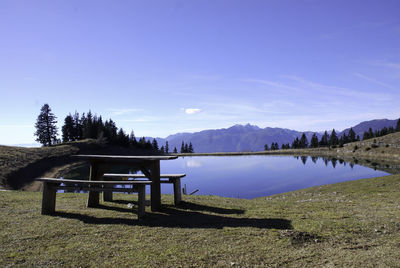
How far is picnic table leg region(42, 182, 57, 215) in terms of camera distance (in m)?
9.47

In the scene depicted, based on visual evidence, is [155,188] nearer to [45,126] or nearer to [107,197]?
[107,197]

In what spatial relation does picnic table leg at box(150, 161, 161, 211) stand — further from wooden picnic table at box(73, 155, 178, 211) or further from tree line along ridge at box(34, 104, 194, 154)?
tree line along ridge at box(34, 104, 194, 154)

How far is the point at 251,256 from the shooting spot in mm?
5781

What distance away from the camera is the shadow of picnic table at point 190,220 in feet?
27.0

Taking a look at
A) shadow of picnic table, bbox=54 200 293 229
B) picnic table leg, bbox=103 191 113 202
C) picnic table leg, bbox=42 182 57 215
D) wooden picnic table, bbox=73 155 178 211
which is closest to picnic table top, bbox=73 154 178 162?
wooden picnic table, bbox=73 155 178 211

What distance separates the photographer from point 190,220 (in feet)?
29.3

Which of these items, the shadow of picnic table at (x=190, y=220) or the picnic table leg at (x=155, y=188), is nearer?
the shadow of picnic table at (x=190, y=220)

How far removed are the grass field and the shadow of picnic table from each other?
0.11ft

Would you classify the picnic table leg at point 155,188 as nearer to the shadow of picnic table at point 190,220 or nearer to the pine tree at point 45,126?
the shadow of picnic table at point 190,220

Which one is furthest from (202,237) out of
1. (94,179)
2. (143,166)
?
(94,179)

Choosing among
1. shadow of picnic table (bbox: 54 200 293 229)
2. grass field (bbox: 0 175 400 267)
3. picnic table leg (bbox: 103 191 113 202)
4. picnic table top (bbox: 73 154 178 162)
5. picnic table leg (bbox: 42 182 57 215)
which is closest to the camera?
grass field (bbox: 0 175 400 267)

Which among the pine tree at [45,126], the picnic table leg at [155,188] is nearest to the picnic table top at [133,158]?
the picnic table leg at [155,188]

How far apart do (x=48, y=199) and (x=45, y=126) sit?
2944 inches

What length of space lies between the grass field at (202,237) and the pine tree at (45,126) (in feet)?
238
